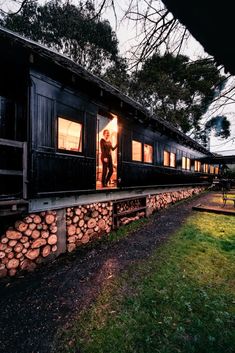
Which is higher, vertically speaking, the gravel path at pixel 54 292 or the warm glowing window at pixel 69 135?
the warm glowing window at pixel 69 135

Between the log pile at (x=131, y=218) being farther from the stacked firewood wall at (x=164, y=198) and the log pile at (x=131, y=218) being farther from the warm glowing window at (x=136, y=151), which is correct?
the warm glowing window at (x=136, y=151)

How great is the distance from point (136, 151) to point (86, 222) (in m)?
4.45

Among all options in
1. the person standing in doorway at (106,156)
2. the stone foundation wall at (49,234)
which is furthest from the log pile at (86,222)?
the person standing in doorway at (106,156)

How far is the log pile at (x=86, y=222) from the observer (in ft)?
18.3

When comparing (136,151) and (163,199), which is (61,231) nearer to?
(136,151)

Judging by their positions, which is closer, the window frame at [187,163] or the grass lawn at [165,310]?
the grass lawn at [165,310]

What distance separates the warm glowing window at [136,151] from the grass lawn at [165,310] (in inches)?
193

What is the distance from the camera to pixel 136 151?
9.21 meters

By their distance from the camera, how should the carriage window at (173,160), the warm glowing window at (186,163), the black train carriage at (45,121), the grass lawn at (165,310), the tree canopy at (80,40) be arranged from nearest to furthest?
the grass lawn at (165,310), the black train carriage at (45,121), the tree canopy at (80,40), the carriage window at (173,160), the warm glowing window at (186,163)

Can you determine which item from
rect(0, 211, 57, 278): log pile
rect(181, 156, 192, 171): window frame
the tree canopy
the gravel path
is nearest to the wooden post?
rect(0, 211, 57, 278): log pile

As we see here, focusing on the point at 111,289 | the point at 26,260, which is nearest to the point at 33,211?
the point at 26,260

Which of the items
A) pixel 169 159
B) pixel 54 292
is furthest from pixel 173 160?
pixel 54 292

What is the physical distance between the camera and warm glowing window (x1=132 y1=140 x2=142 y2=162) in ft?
29.4

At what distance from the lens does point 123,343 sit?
2531 mm
